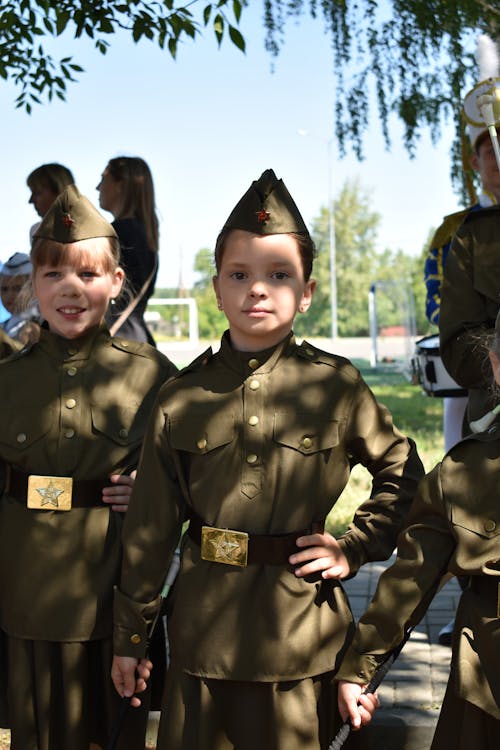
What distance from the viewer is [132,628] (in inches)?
122

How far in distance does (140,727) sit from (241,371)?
3.63 feet

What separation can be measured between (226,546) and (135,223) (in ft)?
9.49

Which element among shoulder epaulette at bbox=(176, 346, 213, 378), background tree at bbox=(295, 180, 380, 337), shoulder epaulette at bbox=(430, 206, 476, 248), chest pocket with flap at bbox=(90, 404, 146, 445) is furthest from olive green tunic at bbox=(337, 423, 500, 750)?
background tree at bbox=(295, 180, 380, 337)

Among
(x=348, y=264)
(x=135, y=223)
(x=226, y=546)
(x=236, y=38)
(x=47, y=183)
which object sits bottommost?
(x=348, y=264)

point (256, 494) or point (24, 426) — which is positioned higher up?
point (24, 426)

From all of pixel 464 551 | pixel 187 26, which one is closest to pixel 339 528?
pixel 187 26

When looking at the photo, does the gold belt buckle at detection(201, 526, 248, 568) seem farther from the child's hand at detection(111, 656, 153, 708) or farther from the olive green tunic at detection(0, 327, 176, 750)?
the olive green tunic at detection(0, 327, 176, 750)

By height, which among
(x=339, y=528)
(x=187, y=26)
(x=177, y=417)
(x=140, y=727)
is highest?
(x=187, y=26)

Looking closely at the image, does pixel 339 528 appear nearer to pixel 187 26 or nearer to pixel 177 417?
pixel 187 26

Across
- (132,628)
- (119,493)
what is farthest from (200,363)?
(132,628)

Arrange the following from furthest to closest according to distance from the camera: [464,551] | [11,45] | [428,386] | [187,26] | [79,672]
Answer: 1. [11,45]
2. [187,26]
3. [428,386]
4. [79,672]
5. [464,551]

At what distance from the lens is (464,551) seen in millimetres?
2721

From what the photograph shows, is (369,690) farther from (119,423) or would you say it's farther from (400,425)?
(400,425)

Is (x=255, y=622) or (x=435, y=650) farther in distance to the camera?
(x=435, y=650)
